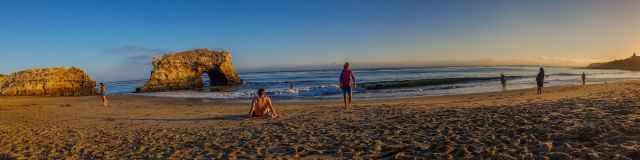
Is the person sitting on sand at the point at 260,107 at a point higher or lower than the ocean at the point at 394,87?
higher

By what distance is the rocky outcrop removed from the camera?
38188 mm

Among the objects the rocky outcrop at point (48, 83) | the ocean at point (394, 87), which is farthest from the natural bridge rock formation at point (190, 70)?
the rocky outcrop at point (48, 83)

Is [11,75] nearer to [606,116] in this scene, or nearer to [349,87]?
[349,87]

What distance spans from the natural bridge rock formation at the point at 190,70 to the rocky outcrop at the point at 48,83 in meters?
6.43

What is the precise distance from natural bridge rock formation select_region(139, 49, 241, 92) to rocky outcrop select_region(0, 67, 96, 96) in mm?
6434

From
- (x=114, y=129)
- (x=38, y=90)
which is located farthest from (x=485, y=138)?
(x=38, y=90)

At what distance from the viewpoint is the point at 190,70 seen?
53.3 metres

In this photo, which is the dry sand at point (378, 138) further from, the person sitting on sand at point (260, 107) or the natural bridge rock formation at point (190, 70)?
the natural bridge rock formation at point (190, 70)

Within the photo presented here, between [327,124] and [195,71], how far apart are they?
151 feet

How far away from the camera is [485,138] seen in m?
7.37

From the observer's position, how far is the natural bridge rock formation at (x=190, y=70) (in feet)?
164

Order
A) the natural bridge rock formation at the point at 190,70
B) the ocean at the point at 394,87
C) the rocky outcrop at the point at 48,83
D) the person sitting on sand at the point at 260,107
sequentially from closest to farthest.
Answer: the person sitting on sand at the point at 260,107
the ocean at the point at 394,87
the rocky outcrop at the point at 48,83
the natural bridge rock formation at the point at 190,70

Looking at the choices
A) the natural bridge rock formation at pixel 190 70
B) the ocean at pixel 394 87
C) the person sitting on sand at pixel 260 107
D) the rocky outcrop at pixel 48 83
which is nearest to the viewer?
the person sitting on sand at pixel 260 107

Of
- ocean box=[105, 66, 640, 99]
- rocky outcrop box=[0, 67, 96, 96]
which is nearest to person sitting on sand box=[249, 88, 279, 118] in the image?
ocean box=[105, 66, 640, 99]
